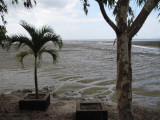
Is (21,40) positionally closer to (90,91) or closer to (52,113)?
(52,113)

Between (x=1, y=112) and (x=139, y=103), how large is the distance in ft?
15.3

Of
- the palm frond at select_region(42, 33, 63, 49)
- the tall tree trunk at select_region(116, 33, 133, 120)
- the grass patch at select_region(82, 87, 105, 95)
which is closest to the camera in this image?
the tall tree trunk at select_region(116, 33, 133, 120)

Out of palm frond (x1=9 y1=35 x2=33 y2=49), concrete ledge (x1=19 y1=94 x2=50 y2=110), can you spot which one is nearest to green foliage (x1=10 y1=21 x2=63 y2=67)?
palm frond (x1=9 y1=35 x2=33 y2=49)

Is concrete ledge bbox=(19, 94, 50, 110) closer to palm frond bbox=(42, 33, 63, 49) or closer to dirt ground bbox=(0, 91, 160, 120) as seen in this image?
dirt ground bbox=(0, 91, 160, 120)

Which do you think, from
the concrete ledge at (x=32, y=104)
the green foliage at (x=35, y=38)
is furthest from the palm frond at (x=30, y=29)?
the concrete ledge at (x=32, y=104)

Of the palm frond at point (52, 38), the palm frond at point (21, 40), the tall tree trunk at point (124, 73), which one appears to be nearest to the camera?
the tall tree trunk at point (124, 73)

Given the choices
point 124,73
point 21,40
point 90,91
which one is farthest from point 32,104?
point 90,91

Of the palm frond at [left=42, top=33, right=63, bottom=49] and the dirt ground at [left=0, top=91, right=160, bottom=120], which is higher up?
the palm frond at [left=42, top=33, right=63, bottom=49]

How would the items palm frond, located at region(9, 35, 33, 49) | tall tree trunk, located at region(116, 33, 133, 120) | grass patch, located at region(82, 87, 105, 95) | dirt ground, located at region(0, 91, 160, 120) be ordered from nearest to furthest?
tall tree trunk, located at region(116, 33, 133, 120) < dirt ground, located at region(0, 91, 160, 120) < palm frond, located at region(9, 35, 33, 49) < grass patch, located at region(82, 87, 105, 95)

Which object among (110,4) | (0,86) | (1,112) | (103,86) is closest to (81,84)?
(103,86)

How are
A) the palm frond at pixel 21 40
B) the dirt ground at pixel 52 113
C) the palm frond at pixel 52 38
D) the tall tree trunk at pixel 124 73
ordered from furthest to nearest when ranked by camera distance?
the palm frond at pixel 52 38, the palm frond at pixel 21 40, the dirt ground at pixel 52 113, the tall tree trunk at pixel 124 73

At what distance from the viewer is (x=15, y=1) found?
639cm

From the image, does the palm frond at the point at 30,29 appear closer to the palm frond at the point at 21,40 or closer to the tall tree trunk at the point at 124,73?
the palm frond at the point at 21,40

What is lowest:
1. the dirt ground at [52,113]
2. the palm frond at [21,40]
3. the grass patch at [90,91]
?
the grass patch at [90,91]
